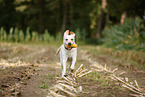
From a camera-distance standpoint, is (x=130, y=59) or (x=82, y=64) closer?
(x=82, y=64)

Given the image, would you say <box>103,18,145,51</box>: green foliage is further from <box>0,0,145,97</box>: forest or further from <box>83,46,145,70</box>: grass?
<box>83,46,145,70</box>: grass

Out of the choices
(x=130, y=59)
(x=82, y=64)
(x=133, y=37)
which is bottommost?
(x=130, y=59)

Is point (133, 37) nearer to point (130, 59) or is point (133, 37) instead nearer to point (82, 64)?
point (130, 59)

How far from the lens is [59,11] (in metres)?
31.3

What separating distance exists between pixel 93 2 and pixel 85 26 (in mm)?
4650

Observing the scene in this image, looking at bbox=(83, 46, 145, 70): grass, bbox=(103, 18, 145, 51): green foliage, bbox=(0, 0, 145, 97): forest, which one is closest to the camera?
bbox=(0, 0, 145, 97): forest

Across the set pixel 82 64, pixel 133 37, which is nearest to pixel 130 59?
pixel 133 37

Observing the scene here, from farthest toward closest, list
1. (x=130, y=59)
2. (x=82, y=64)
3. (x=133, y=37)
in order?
(x=133, y=37), (x=130, y=59), (x=82, y=64)

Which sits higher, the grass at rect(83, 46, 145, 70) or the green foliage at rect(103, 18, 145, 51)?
the green foliage at rect(103, 18, 145, 51)

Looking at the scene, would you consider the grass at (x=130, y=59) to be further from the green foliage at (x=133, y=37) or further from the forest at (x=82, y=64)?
the green foliage at (x=133, y=37)

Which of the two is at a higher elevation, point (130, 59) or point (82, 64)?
point (82, 64)

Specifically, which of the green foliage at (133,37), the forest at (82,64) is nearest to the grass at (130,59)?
the forest at (82,64)

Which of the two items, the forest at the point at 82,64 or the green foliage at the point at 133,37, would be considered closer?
the forest at the point at 82,64

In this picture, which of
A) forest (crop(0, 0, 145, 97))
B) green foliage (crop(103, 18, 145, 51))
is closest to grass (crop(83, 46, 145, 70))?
forest (crop(0, 0, 145, 97))
